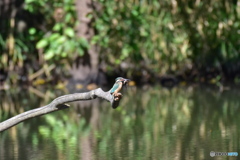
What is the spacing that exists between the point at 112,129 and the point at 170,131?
0.55 metres

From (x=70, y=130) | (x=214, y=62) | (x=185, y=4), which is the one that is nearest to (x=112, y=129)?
(x=70, y=130)

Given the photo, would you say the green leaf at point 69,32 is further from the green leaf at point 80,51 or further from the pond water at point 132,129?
the pond water at point 132,129

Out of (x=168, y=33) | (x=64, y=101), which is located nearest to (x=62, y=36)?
(x=168, y=33)

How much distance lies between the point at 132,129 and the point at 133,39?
4.75 m

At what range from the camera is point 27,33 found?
11562mm

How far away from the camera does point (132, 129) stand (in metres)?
6.33

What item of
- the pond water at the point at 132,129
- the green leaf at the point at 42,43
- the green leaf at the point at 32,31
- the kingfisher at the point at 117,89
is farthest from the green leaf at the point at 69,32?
the kingfisher at the point at 117,89

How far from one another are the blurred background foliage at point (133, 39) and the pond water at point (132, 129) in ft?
4.69

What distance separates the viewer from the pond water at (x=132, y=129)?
514cm

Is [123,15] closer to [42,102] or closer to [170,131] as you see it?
[42,102]

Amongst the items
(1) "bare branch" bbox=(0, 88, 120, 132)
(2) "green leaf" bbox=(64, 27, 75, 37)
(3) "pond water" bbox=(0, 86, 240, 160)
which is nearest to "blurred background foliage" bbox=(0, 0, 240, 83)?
(2) "green leaf" bbox=(64, 27, 75, 37)

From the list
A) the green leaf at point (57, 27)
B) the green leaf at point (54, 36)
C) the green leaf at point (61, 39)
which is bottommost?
the green leaf at point (61, 39)

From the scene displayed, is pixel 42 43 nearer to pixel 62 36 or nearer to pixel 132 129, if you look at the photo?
pixel 62 36

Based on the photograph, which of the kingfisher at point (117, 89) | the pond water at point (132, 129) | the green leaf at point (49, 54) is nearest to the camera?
the kingfisher at point (117, 89)
